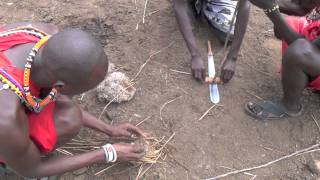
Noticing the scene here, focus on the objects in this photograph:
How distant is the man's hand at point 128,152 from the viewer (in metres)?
2.15

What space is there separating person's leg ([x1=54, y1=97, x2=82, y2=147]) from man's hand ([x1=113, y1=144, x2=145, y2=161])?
0.73ft

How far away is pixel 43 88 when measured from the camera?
1.86m

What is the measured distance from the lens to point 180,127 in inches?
101

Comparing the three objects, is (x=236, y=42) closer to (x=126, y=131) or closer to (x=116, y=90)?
(x=116, y=90)

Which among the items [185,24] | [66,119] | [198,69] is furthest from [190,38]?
[66,119]

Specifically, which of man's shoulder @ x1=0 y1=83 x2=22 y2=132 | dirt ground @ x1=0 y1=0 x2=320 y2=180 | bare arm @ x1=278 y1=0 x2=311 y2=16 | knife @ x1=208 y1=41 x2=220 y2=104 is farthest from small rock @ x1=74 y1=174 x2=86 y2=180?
bare arm @ x1=278 y1=0 x2=311 y2=16

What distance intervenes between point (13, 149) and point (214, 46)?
1.75 metres

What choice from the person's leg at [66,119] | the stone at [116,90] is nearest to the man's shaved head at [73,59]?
the person's leg at [66,119]

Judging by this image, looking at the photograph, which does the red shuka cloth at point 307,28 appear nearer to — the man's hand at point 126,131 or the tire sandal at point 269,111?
the tire sandal at point 269,111

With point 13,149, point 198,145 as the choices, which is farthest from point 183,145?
point 13,149

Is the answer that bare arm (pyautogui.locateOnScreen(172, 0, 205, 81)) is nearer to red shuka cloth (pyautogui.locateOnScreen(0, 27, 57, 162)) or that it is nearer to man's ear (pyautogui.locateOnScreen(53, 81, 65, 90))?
red shuka cloth (pyautogui.locateOnScreen(0, 27, 57, 162))

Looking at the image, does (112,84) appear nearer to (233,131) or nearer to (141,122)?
(141,122)

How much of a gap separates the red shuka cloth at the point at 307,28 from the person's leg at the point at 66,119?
1.35 m

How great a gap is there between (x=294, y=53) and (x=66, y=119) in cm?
127
